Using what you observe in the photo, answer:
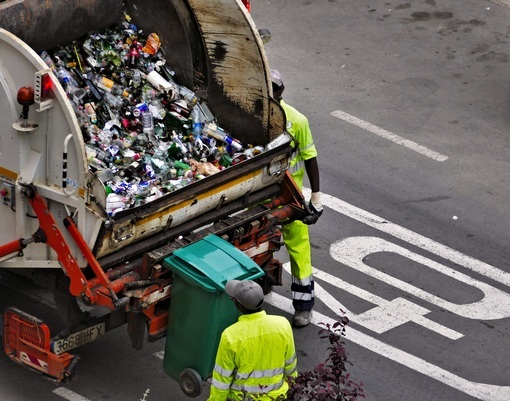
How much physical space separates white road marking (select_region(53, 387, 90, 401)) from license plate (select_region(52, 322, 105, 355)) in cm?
47

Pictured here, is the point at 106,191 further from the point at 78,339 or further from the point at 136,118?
the point at 136,118

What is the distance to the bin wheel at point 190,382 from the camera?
7.88 meters

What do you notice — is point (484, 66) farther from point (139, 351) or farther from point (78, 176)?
point (78, 176)

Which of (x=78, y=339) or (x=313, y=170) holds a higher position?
(x=313, y=170)

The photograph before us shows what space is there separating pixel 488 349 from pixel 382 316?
2.73 feet

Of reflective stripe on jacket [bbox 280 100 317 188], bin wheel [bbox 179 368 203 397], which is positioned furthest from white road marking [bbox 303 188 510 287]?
bin wheel [bbox 179 368 203 397]

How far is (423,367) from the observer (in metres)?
8.98

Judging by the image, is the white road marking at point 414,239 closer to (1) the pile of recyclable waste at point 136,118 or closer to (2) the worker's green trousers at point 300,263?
(2) the worker's green trousers at point 300,263

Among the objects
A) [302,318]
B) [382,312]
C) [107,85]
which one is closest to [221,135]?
[107,85]

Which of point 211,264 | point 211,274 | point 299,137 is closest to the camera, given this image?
point 211,274

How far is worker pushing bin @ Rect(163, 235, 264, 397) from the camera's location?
771 cm

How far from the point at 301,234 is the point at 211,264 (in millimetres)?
1566

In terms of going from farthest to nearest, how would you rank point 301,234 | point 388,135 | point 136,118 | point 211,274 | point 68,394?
point 388,135 → point 301,234 → point 136,118 → point 68,394 → point 211,274

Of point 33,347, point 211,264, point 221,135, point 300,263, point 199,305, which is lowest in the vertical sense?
point 33,347
